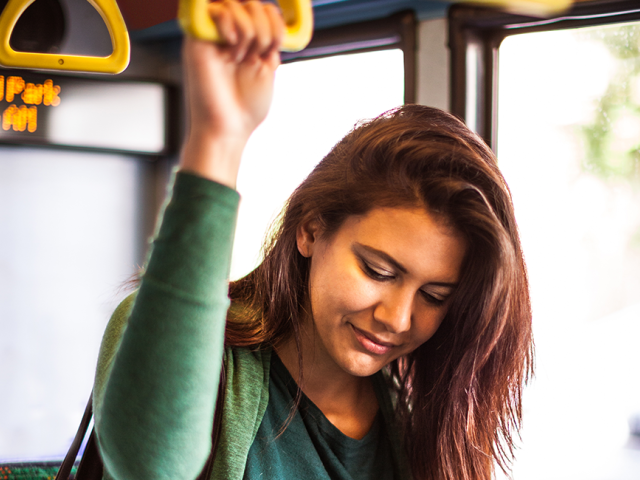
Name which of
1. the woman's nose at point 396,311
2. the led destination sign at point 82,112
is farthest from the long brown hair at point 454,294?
the led destination sign at point 82,112

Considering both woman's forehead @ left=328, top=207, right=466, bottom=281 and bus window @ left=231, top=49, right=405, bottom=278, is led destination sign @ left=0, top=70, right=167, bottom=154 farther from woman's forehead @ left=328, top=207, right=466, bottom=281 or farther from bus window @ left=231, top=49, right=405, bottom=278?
woman's forehead @ left=328, top=207, right=466, bottom=281

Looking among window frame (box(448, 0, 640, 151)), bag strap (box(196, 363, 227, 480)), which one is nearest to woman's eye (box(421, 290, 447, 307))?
bag strap (box(196, 363, 227, 480))

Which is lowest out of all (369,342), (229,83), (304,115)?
(369,342)

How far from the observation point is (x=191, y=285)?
51cm

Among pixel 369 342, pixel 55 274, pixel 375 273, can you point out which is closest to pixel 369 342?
pixel 369 342

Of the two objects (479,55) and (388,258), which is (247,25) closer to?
(388,258)

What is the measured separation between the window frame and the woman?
38.0 inches

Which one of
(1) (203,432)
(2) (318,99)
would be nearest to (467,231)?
(1) (203,432)

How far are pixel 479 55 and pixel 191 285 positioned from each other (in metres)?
1.67

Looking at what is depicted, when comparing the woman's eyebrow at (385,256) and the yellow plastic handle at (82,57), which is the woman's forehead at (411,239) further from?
the yellow plastic handle at (82,57)

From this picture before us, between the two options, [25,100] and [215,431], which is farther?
[25,100]

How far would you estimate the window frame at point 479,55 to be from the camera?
1828mm

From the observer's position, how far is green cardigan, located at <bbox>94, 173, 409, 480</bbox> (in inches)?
20.0

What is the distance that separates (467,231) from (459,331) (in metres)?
0.21
